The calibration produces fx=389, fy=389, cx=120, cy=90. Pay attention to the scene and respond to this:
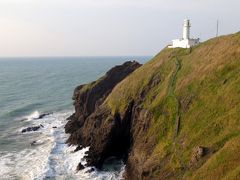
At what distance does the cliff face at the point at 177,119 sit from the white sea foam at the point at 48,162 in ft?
8.88

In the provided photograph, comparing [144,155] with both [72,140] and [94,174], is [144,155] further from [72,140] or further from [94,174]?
[72,140]

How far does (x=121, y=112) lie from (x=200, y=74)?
15957 mm

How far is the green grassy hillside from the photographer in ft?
155

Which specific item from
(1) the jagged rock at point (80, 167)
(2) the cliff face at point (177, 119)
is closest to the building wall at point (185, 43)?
(2) the cliff face at point (177, 119)

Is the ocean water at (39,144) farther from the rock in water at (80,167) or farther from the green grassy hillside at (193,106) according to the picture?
the green grassy hillside at (193,106)

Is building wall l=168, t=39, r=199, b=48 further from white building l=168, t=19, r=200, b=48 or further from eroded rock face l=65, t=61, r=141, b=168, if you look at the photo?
eroded rock face l=65, t=61, r=141, b=168

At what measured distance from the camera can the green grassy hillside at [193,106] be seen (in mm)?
47312

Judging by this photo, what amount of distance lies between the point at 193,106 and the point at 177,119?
10.3ft

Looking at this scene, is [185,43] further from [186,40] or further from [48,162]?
[48,162]

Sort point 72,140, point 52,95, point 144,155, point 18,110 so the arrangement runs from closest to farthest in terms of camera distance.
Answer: point 144,155
point 72,140
point 18,110
point 52,95

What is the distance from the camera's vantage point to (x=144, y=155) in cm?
5969

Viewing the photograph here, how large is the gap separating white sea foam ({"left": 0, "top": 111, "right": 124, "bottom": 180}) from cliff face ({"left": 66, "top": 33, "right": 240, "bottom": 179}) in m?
2.71

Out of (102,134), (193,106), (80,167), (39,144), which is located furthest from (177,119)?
(39,144)

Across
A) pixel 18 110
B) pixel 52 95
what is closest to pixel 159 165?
pixel 18 110
